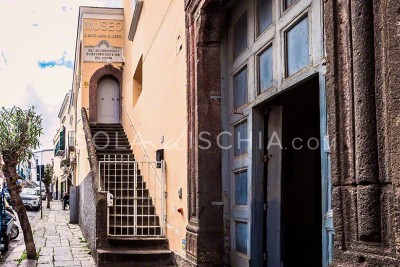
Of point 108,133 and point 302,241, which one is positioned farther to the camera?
point 108,133

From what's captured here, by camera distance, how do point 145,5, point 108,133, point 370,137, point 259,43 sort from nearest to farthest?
point 370,137 < point 259,43 < point 145,5 < point 108,133

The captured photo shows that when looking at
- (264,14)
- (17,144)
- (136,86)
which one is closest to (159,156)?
(17,144)

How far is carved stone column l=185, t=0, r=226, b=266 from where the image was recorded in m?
6.31

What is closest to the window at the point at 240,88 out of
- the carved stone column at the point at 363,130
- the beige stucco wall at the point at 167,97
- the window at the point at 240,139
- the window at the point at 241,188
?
the window at the point at 240,139

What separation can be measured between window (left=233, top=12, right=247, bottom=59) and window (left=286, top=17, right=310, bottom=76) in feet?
4.15

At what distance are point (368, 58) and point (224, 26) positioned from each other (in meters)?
3.98

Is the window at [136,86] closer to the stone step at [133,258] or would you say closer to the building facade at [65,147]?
the stone step at [133,258]

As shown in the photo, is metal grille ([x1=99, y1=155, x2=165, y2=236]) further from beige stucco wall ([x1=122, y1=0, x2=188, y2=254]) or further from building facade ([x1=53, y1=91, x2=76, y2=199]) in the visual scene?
building facade ([x1=53, y1=91, x2=76, y2=199])

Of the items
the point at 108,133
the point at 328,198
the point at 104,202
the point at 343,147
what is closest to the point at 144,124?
the point at 104,202

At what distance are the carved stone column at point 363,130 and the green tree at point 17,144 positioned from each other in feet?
26.6

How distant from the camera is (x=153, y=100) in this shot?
1070 centimetres

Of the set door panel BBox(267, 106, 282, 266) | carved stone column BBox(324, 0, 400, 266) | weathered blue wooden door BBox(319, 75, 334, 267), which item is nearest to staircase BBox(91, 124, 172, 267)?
door panel BBox(267, 106, 282, 266)

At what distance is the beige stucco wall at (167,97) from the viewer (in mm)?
7668

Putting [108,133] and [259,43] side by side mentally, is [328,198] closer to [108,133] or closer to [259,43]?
[259,43]
